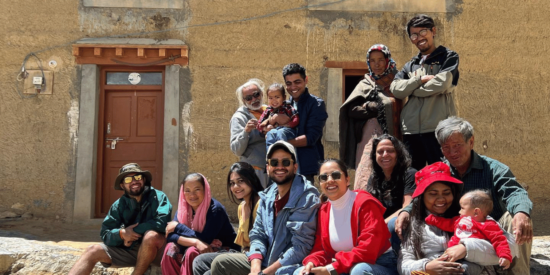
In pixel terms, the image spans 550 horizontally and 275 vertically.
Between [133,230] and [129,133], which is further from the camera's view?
[129,133]

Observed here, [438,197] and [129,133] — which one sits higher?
[129,133]

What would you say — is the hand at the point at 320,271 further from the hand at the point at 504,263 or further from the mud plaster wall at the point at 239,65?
the mud plaster wall at the point at 239,65

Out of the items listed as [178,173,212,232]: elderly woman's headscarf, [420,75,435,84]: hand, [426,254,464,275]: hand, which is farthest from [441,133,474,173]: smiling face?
[178,173,212,232]: elderly woman's headscarf

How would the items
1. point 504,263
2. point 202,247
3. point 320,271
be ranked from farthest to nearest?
point 202,247, point 320,271, point 504,263

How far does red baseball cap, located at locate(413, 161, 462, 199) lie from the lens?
3.51 metres

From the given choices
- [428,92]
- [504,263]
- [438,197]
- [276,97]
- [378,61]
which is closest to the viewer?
[504,263]

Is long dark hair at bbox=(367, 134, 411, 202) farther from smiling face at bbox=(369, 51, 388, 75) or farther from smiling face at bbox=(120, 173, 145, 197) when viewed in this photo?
smiling face at bbox=(120, 173, 145, 197)

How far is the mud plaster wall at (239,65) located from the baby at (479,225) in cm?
487

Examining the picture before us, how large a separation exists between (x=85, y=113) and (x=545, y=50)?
7027 millimetres

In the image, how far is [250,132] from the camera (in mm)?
5078

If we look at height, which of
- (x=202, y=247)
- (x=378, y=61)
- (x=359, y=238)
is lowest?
(x=202, y=247)

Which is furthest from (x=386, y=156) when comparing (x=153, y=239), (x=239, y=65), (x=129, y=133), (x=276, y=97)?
(x=129, y=133)

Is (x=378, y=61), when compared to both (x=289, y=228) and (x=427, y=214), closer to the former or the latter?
(x=427, y=214)

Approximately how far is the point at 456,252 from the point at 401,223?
0.46 m
